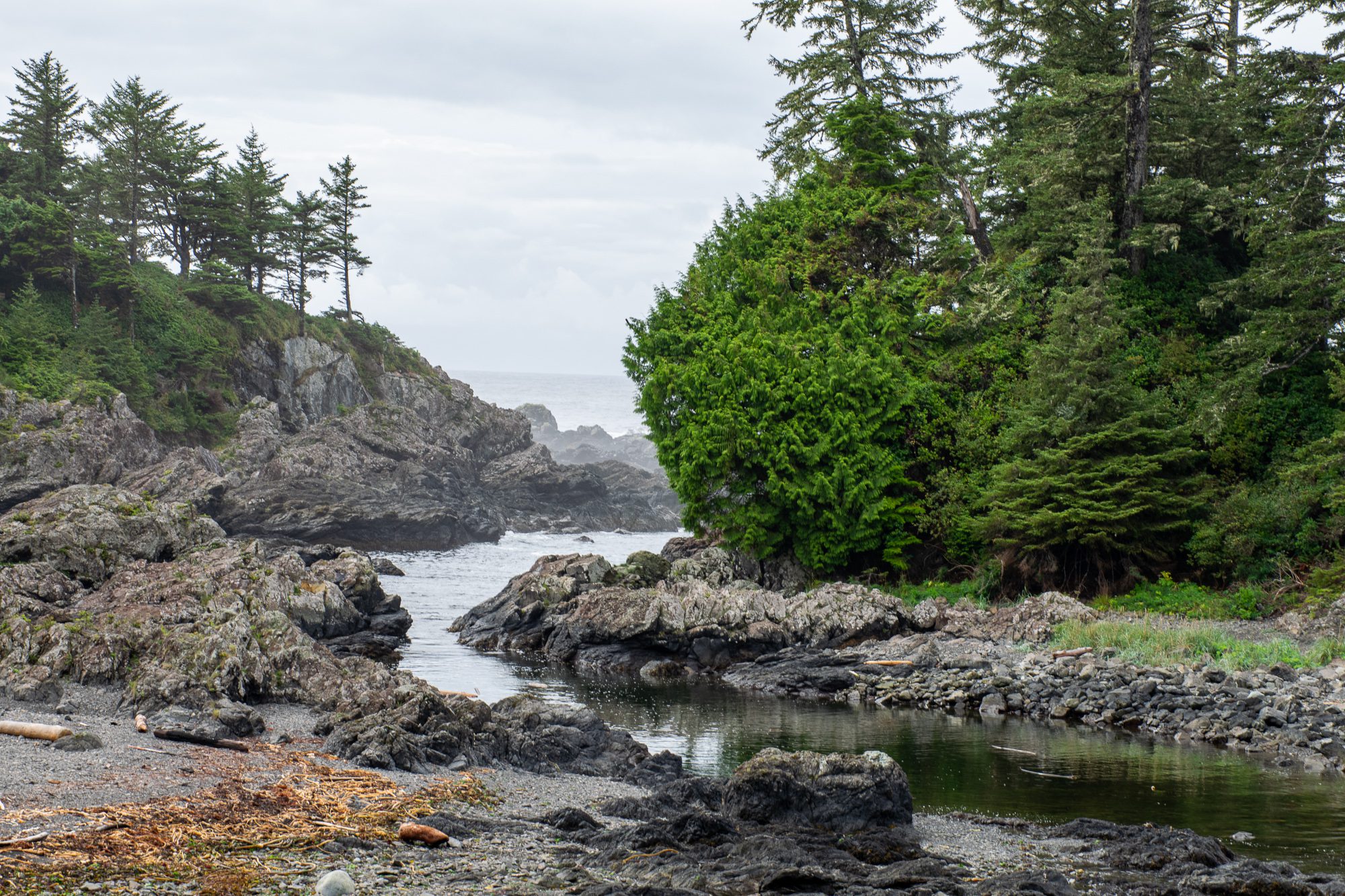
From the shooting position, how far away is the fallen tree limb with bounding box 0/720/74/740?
11.4 metres

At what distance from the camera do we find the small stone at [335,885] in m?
7.47

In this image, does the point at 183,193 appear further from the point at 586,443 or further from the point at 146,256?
the point at 586,443

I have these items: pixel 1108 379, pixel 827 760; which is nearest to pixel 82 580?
pixel 827 760

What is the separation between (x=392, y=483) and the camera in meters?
67.1

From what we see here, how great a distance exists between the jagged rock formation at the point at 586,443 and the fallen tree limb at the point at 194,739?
137618mm

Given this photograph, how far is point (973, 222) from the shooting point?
38.1 meters

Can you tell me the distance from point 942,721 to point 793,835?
403 inches

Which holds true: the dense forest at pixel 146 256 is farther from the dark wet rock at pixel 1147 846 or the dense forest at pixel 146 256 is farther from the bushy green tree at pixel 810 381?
the dark wet rock at pixel 1147 846

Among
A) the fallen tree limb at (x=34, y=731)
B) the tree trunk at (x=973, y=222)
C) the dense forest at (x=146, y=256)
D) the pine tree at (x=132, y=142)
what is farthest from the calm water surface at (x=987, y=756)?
the pine tree at (x=132, y=142)

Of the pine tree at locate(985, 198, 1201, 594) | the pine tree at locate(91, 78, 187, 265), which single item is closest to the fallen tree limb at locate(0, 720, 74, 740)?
the pine tree at locate(985, 198, 1201, 594)

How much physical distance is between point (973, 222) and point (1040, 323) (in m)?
6.87

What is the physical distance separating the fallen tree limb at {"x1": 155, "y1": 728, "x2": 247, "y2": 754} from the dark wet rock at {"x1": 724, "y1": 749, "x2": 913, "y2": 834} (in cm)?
614

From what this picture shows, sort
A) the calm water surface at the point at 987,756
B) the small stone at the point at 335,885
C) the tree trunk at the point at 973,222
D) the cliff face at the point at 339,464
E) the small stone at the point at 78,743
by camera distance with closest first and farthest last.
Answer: the small stone at the point at 335,885
the small stone at the point at 78,743
the calm water surface at the point at 987,756
the tree trunk at the point at 973,222
the cliff face at the point at 339,464

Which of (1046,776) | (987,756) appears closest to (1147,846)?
(1046,776)
